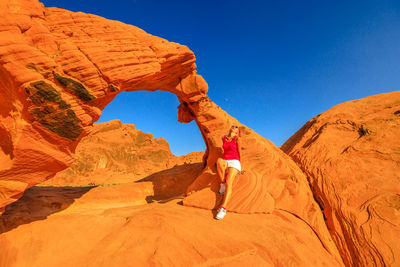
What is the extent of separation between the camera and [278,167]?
5938 millimetres

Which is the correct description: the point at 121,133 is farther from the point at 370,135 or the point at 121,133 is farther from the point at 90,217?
the point at 370,135

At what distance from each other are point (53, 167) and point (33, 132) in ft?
3.30

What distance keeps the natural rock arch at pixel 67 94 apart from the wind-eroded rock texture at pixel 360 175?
0.45 meters

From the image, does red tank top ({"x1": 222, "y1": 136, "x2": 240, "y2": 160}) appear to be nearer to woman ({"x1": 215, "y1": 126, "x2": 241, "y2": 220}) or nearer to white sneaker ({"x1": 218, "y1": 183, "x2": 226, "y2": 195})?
woman ({"x1": 215, "y1": 126, "x2": 241, "y2": 220})

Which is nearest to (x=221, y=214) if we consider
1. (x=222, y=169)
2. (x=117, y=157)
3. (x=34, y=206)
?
(x=222, y=169)

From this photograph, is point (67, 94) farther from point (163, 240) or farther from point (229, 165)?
point (229, 165)

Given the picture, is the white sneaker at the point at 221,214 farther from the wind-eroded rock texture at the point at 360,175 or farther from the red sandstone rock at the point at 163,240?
the wind-eroded rock texture at the point at 360,175

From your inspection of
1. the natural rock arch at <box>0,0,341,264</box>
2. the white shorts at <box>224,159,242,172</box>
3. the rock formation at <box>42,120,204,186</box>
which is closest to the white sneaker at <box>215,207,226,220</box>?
the natural rock arch at <box>0,0,341,264</box>

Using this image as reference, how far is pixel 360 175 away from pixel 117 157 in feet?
61.3

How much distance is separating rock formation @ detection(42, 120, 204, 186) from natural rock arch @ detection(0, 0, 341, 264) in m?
9.42

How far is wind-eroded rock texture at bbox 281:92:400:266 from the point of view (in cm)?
400

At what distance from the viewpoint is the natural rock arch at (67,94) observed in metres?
3.80

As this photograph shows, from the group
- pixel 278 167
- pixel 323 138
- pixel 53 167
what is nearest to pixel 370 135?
pixel 323 138

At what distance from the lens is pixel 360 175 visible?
16.8 ft
